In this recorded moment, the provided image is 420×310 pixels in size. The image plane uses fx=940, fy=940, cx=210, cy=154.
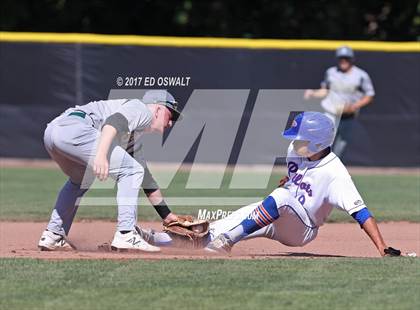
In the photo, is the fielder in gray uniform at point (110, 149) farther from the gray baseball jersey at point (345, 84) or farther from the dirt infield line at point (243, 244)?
the gray baseball jersey at point (345, 84)

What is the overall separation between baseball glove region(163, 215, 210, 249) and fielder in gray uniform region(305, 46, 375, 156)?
7.95m

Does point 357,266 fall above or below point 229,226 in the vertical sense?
below

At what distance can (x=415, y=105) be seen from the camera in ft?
57.7

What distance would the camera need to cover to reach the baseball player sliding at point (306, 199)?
24.8 ft

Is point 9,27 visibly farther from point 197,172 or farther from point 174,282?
point 174,282

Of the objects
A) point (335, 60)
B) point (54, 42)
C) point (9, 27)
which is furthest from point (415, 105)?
point (9, 27)

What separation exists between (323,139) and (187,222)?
1.44 m

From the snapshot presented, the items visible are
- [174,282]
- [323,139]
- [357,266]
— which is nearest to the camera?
[174,282]

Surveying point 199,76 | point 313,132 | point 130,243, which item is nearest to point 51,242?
point 130,243

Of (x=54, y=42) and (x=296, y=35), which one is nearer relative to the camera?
(x=54, y=42)

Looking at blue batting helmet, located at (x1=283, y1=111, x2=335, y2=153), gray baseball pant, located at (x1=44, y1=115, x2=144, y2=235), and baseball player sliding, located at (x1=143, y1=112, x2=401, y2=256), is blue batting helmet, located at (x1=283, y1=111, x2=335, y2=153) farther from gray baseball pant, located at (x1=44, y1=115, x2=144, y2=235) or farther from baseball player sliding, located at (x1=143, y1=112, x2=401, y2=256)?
gray baseball pant, located at (x1=44, y1=115, x2=144, y2=235)

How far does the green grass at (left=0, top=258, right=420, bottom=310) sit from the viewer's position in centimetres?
579

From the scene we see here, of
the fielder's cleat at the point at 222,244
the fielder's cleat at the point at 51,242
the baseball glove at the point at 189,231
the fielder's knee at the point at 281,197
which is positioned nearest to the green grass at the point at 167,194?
the fielder's cleat at the point at 51,242

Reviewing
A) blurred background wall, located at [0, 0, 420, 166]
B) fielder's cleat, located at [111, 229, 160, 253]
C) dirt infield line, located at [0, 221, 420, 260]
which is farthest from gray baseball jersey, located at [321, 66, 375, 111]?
fielder's cleat, located at [111, 229, 160, 253]
